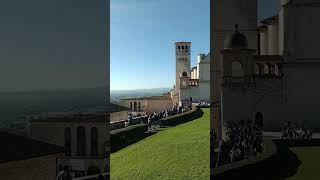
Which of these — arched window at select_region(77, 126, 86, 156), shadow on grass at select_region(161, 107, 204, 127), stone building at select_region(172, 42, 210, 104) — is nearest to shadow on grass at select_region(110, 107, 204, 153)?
shadow on grass at select_region(161, 107, 204, 127)

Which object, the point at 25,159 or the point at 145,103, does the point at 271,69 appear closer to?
the point at 145,103

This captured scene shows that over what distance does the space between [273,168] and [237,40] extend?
3.47 ft

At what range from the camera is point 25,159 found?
2.15 metres

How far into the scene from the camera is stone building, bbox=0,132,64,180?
2.13 metres

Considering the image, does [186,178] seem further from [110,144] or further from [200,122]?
[110,144]

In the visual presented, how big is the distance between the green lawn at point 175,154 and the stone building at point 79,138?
0.53 metres

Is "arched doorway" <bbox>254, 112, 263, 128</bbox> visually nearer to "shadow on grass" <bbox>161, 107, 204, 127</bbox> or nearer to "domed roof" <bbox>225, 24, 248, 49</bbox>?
"shadow on grass" <bbox>161, 107, 204, 127</bbox>

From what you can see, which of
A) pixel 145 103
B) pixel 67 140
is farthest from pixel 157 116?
pixel 67 140

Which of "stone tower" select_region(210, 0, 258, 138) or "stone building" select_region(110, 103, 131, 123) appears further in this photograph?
"stone tower" select_region(210, 0, 258, 138)

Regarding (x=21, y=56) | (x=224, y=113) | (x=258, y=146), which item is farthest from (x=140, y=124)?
(x=21, y=56)

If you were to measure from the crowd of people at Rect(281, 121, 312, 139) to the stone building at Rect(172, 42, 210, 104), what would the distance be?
27.6 inches

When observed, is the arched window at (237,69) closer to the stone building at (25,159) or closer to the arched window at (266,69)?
the arched window at (266,69)

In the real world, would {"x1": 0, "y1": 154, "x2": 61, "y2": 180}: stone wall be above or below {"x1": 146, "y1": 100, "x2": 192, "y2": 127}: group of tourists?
below

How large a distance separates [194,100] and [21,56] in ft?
4.52
